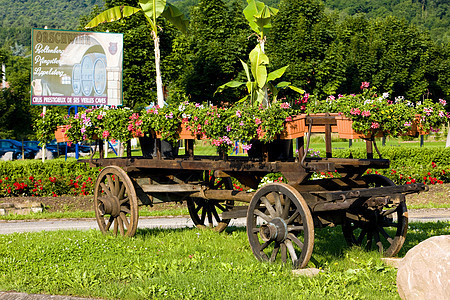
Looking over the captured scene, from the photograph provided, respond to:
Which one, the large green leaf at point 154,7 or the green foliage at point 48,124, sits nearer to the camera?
the green foliage at point 48,124

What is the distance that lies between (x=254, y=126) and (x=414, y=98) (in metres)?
39.9

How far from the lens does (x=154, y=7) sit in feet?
48.2

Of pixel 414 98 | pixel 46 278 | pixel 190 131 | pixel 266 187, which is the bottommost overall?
pixel 46 278

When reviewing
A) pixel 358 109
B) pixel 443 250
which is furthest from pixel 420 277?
pixel 358 109

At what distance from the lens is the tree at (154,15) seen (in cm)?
1480

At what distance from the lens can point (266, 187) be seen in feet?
20.2

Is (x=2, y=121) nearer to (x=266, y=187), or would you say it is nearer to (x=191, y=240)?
(x=191, y=240)

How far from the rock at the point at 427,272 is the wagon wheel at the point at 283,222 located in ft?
3.72

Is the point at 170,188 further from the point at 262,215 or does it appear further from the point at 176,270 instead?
the point at 262,215

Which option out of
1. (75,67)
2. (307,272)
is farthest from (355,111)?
(75,67)

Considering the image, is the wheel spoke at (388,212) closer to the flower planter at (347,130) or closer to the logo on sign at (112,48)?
the flower planter at (347,130)

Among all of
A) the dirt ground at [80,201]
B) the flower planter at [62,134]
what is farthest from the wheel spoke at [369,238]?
the dirt ground at [80,201]

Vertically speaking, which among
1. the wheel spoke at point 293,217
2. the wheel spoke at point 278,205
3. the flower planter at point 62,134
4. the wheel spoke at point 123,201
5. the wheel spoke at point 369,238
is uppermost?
the flower planter at point 62,134

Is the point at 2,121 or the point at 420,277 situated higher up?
the point at 2,121
